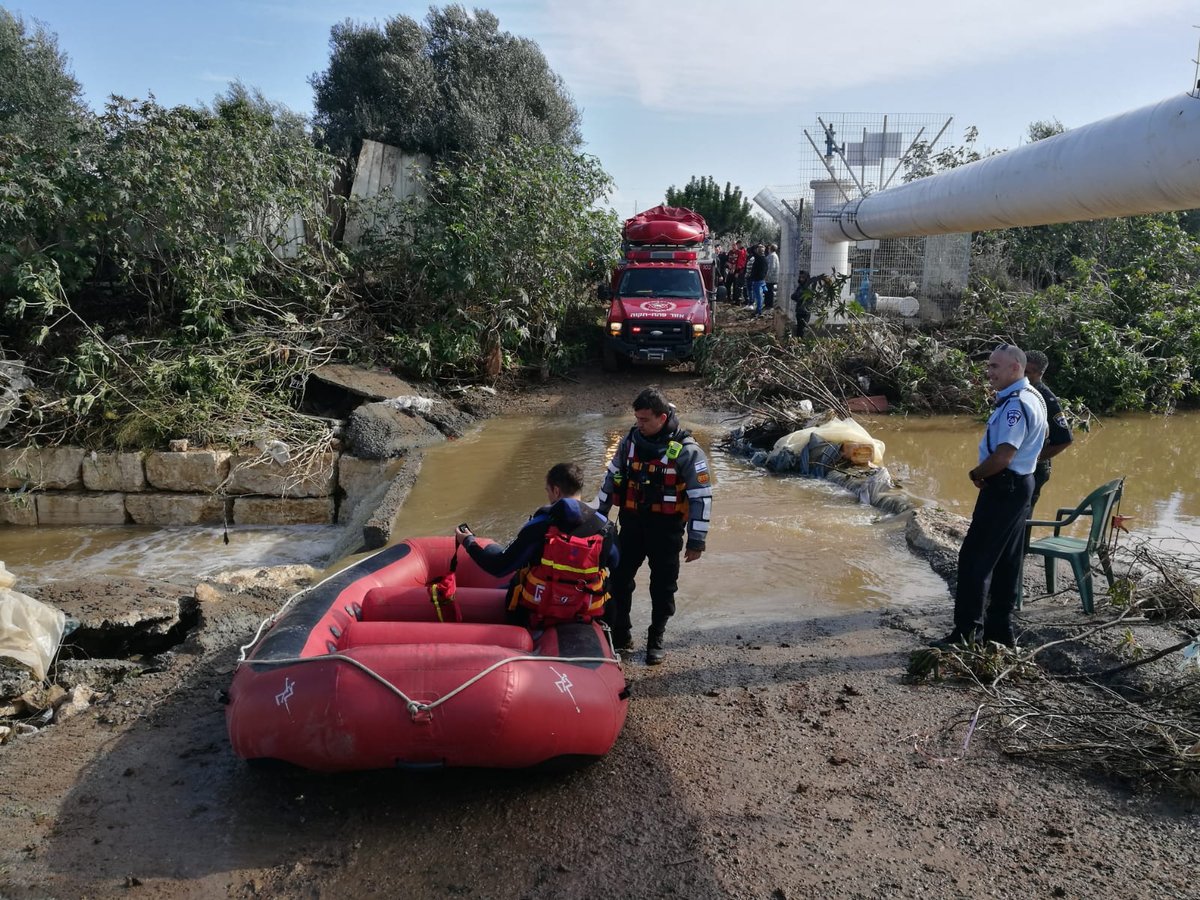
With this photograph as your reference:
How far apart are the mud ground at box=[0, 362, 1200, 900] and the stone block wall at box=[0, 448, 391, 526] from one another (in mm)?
5821

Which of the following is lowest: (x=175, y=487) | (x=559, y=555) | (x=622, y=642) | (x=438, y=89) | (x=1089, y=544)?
(x=175, y=487)

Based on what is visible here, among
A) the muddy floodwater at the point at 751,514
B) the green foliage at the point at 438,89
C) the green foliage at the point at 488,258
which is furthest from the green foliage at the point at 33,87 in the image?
the muddy floodwater at the point at 751,514

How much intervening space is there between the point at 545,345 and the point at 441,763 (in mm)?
12173

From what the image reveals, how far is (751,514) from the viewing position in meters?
8.01

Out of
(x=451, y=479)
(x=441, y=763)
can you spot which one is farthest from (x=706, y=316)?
(x=441, y=763)

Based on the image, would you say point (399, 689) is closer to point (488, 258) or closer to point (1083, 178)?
point (1083, 178)

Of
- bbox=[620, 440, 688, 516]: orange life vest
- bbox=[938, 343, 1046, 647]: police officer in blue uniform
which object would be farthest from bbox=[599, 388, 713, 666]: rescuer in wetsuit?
bbox=[938, 343, 1046, 647]: police officer in blue uniform

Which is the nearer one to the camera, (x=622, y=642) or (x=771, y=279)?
(x=622, y=642)

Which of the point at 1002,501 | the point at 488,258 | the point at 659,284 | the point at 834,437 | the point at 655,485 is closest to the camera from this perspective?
the point at 1002,501

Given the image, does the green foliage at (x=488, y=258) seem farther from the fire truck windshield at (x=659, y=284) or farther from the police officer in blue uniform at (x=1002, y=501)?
the police officer in blue uniform at (x=1002, y=501)

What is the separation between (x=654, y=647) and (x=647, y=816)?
1.54 meters

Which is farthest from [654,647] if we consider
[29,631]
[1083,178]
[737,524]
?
[1083,178]

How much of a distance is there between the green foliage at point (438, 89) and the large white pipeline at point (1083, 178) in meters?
9.85

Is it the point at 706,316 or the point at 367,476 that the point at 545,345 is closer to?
the point at 706,316
